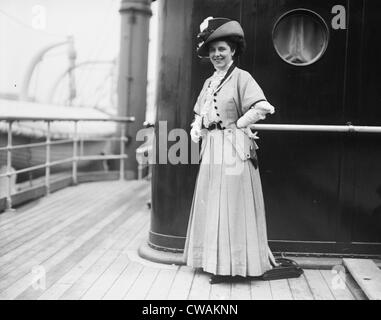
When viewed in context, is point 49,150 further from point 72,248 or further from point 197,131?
point 197,131

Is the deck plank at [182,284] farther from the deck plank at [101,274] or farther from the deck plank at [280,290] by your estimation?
the deck plank at [280,290]

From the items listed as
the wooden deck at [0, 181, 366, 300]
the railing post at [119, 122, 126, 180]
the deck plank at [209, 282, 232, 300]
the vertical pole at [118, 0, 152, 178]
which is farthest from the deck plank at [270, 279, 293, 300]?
the vertical pole at [118, 0, 152, 178]

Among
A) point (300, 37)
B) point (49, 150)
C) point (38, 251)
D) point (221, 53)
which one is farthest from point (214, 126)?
point (49, 150)

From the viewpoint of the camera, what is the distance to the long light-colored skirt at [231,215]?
3262 millimetres

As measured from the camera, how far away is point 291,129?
3.56m

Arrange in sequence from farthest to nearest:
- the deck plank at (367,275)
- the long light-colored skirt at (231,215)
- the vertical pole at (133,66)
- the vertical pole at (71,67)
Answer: the vertical pole at (71,67)
the vertical pole at (133,66)
the long light-colored skirt at (231,215)
the deck plank at (367,275)

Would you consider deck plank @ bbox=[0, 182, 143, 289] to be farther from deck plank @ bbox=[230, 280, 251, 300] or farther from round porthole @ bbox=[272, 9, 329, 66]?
round porthole @ bbox=[272, 9, 329, 66]

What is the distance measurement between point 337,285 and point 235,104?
4.36ft

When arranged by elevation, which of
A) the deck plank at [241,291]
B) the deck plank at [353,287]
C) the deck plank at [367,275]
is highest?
the deck plank at [367,275]

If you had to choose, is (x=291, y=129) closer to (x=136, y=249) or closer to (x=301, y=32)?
(x=301, y=32)

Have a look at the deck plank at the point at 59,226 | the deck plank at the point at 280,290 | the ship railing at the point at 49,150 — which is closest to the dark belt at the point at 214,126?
the deck plank at the point at 280,290

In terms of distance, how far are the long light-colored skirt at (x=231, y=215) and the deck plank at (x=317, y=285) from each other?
0.33 metres

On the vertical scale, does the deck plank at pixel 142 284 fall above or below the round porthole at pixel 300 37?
below

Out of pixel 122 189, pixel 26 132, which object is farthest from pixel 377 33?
pixel 26 132
